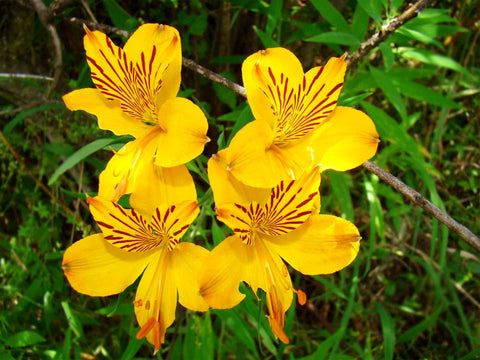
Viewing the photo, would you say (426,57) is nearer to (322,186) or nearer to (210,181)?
(322,186)

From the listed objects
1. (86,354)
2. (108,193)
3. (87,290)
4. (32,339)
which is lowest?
(86,354)

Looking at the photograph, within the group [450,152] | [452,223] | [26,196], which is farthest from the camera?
[450,152]

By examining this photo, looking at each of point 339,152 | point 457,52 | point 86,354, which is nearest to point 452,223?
point 339,152

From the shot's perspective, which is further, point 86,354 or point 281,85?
point 86,354

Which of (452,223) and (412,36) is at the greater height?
(412,36)

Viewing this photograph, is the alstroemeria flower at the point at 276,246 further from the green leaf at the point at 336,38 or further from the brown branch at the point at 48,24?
the brown branch at the point at 48,24

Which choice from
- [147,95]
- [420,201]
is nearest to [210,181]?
[147,95]

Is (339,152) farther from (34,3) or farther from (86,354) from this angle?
(86,354)

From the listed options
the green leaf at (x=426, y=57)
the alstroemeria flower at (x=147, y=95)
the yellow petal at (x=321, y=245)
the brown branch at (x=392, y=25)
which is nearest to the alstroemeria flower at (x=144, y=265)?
the alstroemeria flower at (x=147, y=95)
